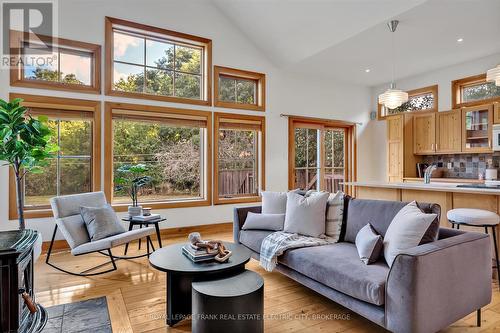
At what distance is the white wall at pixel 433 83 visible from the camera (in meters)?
5.26

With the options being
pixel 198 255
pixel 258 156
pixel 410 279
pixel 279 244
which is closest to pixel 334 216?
pixel 279 244

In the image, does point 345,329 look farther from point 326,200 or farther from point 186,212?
point 186,212

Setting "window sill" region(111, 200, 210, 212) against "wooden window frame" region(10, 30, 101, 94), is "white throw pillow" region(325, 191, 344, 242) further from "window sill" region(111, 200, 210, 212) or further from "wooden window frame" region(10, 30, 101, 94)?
"wooden window frame" region(10, 30, 101, 94)

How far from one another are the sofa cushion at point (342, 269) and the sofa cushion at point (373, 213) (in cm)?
18

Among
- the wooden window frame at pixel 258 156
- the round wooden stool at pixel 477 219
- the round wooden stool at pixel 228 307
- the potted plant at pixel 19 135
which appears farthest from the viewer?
the wooden window frame at pixel 258 156

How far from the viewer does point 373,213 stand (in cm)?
263

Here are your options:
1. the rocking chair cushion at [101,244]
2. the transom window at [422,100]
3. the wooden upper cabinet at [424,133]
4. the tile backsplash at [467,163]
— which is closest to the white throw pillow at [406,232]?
the rocking chair cushion at [101,244]

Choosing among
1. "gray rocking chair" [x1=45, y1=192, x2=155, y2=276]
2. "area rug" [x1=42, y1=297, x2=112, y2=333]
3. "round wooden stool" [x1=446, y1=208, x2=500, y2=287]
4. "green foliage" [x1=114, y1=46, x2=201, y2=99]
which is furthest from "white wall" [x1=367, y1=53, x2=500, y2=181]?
"area rug" [x1=42, y1=297, x2=112, y2=333]

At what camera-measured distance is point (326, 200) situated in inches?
117

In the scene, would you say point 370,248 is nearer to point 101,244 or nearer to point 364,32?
point 101,244

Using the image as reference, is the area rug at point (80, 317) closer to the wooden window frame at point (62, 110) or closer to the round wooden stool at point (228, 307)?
the round wooden stool at point (228, 307)

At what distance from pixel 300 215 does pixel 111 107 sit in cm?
319

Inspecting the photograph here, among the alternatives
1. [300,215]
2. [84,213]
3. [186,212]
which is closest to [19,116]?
[84,213]

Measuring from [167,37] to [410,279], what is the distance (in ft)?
15.7
